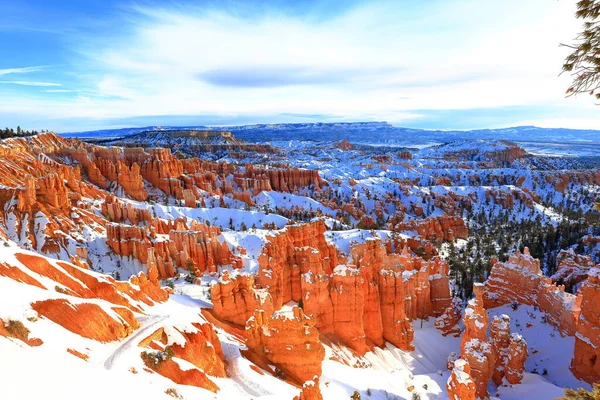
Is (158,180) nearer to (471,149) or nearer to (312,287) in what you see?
(312,287)

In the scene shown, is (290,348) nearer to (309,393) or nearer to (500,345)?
(309,393)

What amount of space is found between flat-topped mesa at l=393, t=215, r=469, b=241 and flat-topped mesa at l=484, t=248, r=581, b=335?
29158 mm

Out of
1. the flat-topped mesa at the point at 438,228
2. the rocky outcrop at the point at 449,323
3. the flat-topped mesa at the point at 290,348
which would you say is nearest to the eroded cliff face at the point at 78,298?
the flat-topped mesa at the point at 290,348

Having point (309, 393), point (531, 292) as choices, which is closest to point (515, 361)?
point (531, 292)

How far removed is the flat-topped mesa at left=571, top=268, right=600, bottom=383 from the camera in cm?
2184

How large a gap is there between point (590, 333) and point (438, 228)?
44.8 metres

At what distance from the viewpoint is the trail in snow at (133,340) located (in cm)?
1215

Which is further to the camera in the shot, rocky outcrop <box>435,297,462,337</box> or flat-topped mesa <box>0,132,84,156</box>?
flat-topped mesa <box>0,132,84,156</box>

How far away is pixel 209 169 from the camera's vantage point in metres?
95.3

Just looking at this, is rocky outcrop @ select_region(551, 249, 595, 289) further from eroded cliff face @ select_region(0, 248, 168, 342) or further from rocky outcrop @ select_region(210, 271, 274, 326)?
eroded cliff face @ select_region(0, 248, 168, 342)

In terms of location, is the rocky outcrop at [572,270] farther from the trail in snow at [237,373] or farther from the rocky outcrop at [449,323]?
the trail in snow at [237,373]

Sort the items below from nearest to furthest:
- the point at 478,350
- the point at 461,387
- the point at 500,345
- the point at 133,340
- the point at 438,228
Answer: the point at 133,340 → the point at 461,387 → the point at 478,350 → the point at 500,345 → the point at 438,228

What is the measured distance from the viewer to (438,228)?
6644 centimetres

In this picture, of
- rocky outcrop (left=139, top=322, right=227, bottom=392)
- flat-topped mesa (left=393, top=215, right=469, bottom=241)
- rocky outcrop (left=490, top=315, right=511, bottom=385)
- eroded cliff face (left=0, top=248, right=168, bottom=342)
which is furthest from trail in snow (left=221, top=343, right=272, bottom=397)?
flat-topped mesa (left=393, top=215, right=469, bottom=241)
